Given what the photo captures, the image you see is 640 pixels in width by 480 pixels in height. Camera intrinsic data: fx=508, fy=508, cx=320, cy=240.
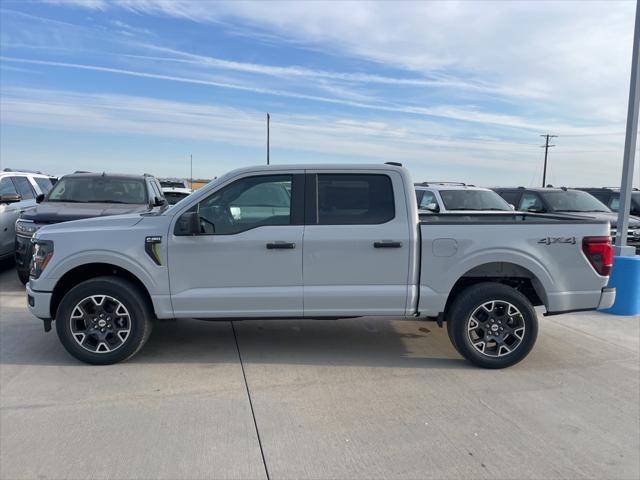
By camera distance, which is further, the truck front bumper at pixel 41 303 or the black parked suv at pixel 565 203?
the black parked suv at pixel 565 203

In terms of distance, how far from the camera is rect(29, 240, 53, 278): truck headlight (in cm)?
471

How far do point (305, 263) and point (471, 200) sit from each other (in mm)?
7026

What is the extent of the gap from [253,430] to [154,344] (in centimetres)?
230

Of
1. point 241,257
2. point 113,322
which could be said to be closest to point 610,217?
point 241,257

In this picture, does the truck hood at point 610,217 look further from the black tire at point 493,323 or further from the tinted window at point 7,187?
the tinted window at point 7,187

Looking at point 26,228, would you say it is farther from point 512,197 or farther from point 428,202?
point 512,197

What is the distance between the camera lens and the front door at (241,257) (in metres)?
4.66

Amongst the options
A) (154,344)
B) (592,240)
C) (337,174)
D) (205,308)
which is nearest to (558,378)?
(592,240)

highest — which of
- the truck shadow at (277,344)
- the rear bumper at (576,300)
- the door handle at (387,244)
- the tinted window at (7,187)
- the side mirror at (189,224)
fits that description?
the tinted window at (7,187)

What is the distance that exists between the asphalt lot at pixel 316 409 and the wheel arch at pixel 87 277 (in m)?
0.62

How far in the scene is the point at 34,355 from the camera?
16.6ft

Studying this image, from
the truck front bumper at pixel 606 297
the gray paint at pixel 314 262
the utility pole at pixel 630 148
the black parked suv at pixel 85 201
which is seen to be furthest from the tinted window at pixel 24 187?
the utility pole at pixel 630 148

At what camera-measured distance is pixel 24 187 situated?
1091 cm

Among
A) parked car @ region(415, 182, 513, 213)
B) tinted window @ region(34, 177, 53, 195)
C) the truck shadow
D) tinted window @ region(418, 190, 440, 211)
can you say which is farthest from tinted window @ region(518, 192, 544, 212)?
tinted window @ region(34, 177, 53, 195)
